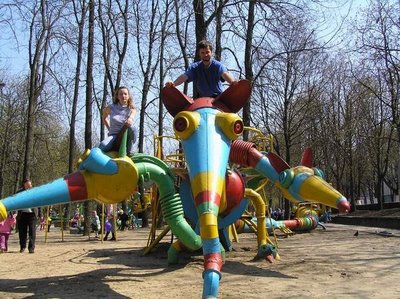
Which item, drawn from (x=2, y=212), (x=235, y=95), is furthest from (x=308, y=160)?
(x=2, y=212)

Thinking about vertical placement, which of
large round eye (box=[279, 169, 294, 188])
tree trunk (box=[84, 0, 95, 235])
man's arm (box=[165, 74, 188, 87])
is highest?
tree trunk (box=[84, 0, 95, 235])

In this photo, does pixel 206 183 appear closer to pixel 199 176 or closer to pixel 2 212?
pixel 199 176

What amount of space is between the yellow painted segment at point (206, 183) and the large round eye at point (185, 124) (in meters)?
0.63

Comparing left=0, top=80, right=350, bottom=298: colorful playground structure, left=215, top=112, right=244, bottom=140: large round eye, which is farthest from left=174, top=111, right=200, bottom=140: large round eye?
left=215, top=112, right=244, bottom=140: large round eye

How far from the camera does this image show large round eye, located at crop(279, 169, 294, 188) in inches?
243

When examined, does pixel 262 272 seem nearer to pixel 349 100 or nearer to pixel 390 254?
pixel 390 254

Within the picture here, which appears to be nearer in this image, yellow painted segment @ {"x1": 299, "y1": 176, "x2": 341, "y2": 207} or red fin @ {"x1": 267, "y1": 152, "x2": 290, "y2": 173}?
yellow painted segment @ {"x1": 299, "y1": 176, "x2": 341, "y2": 207}

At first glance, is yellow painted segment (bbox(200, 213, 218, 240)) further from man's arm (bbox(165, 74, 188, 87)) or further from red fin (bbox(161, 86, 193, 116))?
man's arm (bbox(165, 74, 188, 87))

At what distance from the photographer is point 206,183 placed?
493cm

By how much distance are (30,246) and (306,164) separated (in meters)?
6.40

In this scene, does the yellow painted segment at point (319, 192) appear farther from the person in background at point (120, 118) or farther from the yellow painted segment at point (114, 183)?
the person in background at point (120, 118)

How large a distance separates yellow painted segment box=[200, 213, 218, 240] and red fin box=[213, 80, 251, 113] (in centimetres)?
187

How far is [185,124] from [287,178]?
1655mm

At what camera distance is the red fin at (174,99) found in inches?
242
